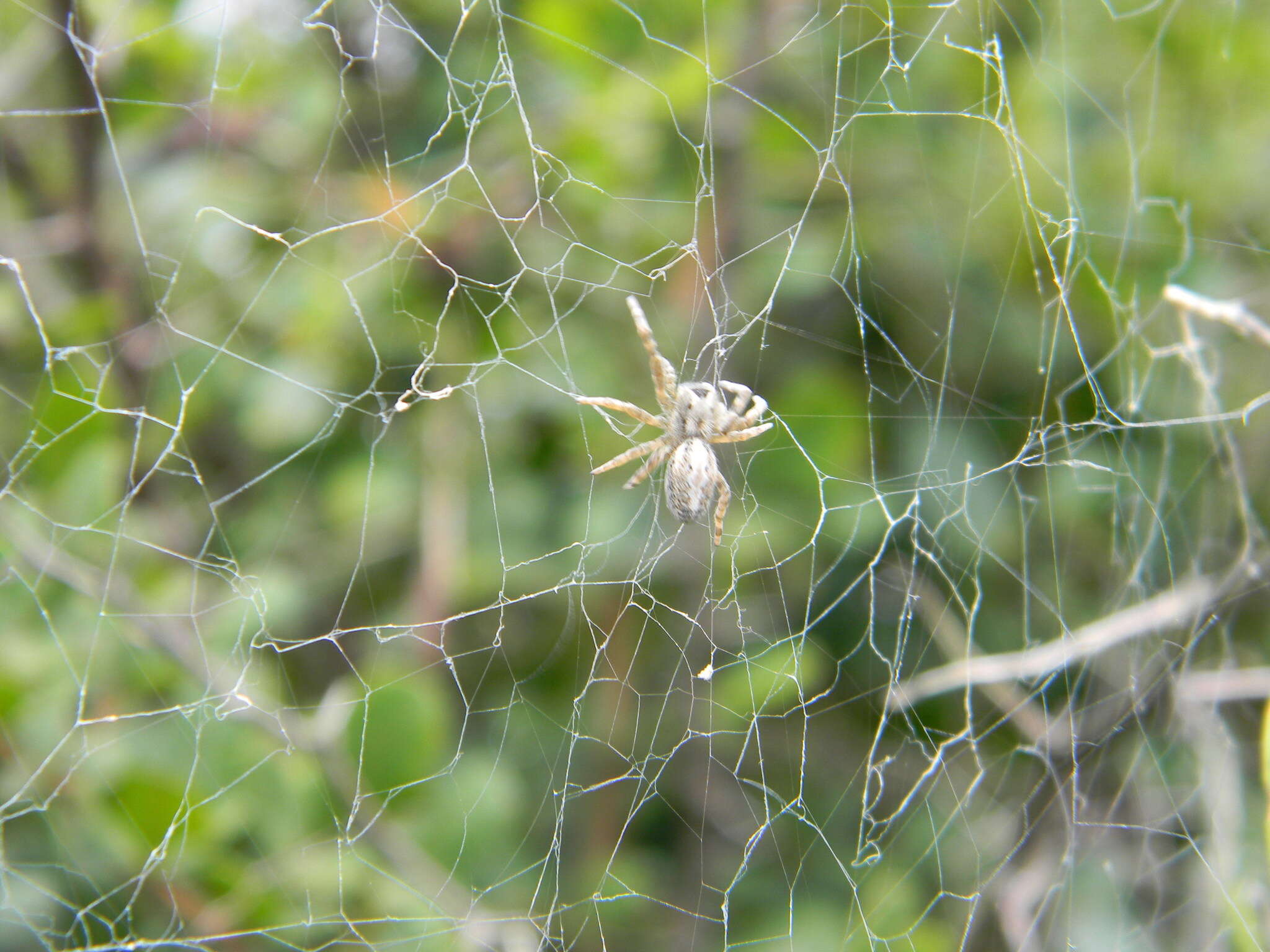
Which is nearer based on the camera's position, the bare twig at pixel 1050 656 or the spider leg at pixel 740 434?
the bare twig at pixel 1050 656

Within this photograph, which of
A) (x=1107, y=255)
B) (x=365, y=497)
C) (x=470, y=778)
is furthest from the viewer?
(x=1107, y=255)

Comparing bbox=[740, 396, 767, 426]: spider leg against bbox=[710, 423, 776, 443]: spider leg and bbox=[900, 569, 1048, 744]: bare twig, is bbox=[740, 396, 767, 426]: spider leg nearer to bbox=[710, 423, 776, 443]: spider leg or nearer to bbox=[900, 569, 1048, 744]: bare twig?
bbox=[710, 423, 776, 443]: spider leg

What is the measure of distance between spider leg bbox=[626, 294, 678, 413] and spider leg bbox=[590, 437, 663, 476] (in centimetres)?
5

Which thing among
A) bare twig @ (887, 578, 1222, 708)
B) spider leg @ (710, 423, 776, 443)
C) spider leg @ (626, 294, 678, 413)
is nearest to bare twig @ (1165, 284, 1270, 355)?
bare twig @ (887, 578, 1222, 708)

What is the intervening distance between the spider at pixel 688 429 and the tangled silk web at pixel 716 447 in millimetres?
24

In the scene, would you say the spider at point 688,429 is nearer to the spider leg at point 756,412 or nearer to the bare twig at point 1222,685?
the spider leg at point 756,412

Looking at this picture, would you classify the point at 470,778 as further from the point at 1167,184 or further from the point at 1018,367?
the point at 1167,184

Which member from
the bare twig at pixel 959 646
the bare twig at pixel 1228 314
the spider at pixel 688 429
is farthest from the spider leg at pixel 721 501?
the bare twig at pixel 1228 314

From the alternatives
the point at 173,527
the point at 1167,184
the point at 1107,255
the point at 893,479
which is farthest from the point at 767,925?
the point at 1167,184

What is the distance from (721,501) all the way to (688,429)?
0.38 feet

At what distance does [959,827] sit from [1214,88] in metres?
0.98

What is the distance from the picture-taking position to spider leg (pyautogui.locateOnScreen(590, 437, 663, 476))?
36.0 inches

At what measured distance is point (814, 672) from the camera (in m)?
0.86

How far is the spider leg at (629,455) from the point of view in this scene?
0.92 meters
